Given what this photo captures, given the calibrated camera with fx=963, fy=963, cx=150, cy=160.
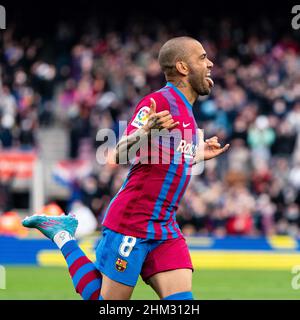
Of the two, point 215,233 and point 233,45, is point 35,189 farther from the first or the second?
point 233,45

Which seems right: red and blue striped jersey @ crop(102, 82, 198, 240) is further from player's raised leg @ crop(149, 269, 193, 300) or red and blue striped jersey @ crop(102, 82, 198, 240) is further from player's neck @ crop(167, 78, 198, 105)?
player's raised leg @ crop(149, 269, 193, 300)

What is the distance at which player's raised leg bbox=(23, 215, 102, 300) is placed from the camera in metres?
7.03

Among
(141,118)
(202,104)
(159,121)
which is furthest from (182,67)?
Result: (202,104)

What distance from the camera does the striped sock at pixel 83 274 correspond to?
23.0ft

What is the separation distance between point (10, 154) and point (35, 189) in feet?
3.05

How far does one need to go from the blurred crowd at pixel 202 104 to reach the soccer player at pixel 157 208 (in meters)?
11.3

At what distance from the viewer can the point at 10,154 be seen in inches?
787

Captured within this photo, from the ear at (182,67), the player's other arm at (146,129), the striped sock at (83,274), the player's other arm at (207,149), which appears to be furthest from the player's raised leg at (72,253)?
the ear at (182,67)

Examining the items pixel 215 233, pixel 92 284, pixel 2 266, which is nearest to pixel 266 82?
pixel 215 233

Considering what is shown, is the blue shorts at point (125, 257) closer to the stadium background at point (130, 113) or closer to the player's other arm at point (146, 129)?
the player's other arm at point (146, 129)
